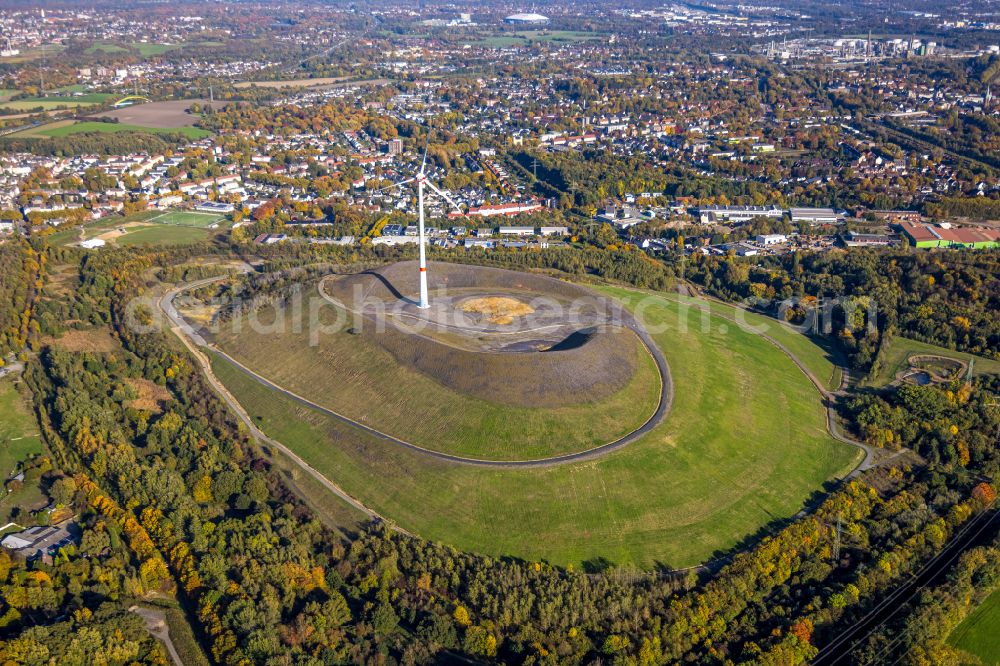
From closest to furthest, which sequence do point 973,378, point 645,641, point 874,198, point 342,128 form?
point 645,641, point 973,378, point 874,198, point 342,128

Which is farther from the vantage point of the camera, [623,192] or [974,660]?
[623,192]

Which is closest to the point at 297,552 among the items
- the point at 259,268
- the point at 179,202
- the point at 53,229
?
the point at 259,268

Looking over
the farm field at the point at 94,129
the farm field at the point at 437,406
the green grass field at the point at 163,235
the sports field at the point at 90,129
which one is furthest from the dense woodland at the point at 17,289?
the farm field at the point at 94,129

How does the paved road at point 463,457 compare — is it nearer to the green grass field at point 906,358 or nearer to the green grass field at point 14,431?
the green grass field at point 14,431

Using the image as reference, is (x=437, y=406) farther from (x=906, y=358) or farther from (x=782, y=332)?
(x=906, y=358)

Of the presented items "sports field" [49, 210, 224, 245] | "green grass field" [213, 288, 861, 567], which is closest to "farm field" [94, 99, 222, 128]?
"sports field" [49, 210, 224, 245]

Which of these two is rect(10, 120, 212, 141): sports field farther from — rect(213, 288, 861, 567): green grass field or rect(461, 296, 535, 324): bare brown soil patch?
rect(213, 288, 861, 567): green grass field

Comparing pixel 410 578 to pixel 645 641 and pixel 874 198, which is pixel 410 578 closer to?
pixel 645 641
